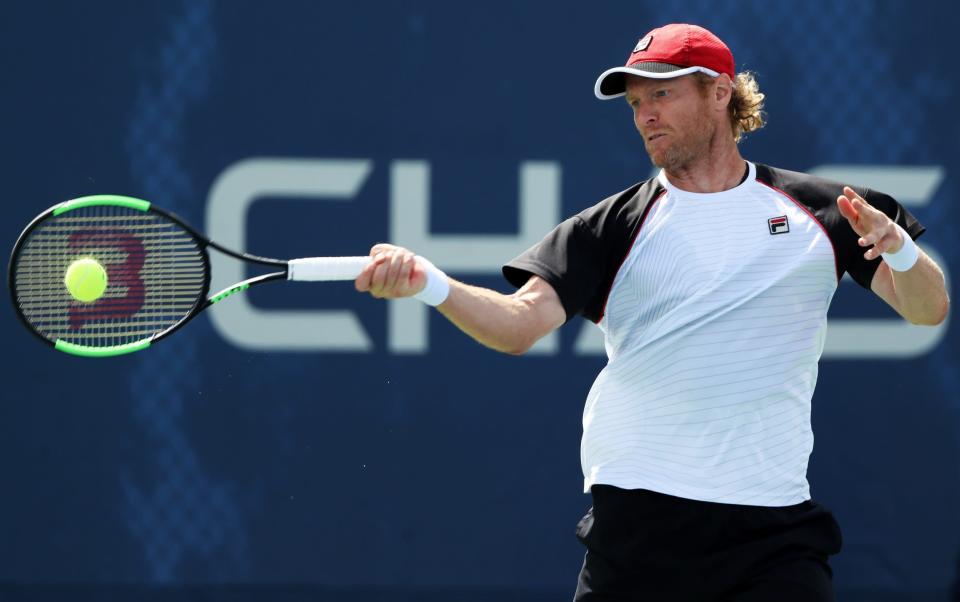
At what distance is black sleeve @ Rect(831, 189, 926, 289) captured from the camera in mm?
2584

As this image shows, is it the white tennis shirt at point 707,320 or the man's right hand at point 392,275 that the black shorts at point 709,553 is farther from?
the man's right hand at point 392,275

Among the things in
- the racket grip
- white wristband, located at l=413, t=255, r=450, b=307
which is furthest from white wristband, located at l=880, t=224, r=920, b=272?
the racket grip

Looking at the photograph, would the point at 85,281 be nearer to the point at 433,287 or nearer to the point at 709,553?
the point at 433,287

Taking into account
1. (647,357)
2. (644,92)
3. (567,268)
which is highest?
(644,92)

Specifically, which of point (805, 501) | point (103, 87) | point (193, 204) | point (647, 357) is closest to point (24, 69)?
point (103, 87)

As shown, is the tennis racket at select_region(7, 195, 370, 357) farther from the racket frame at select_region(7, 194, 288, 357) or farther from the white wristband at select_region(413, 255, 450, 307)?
the white wristband at select_region(413, 255, 450, 307)

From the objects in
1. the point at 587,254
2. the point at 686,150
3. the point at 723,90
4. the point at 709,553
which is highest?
the point at 723,90

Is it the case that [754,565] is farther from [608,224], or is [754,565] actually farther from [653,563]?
[608,224]

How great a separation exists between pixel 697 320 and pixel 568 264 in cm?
26

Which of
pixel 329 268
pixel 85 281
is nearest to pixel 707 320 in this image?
pixel 329 268

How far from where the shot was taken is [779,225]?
257 cm

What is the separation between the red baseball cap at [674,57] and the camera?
2600mm

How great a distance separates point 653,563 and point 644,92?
89 centimetres

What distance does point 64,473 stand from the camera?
12.5 feet
